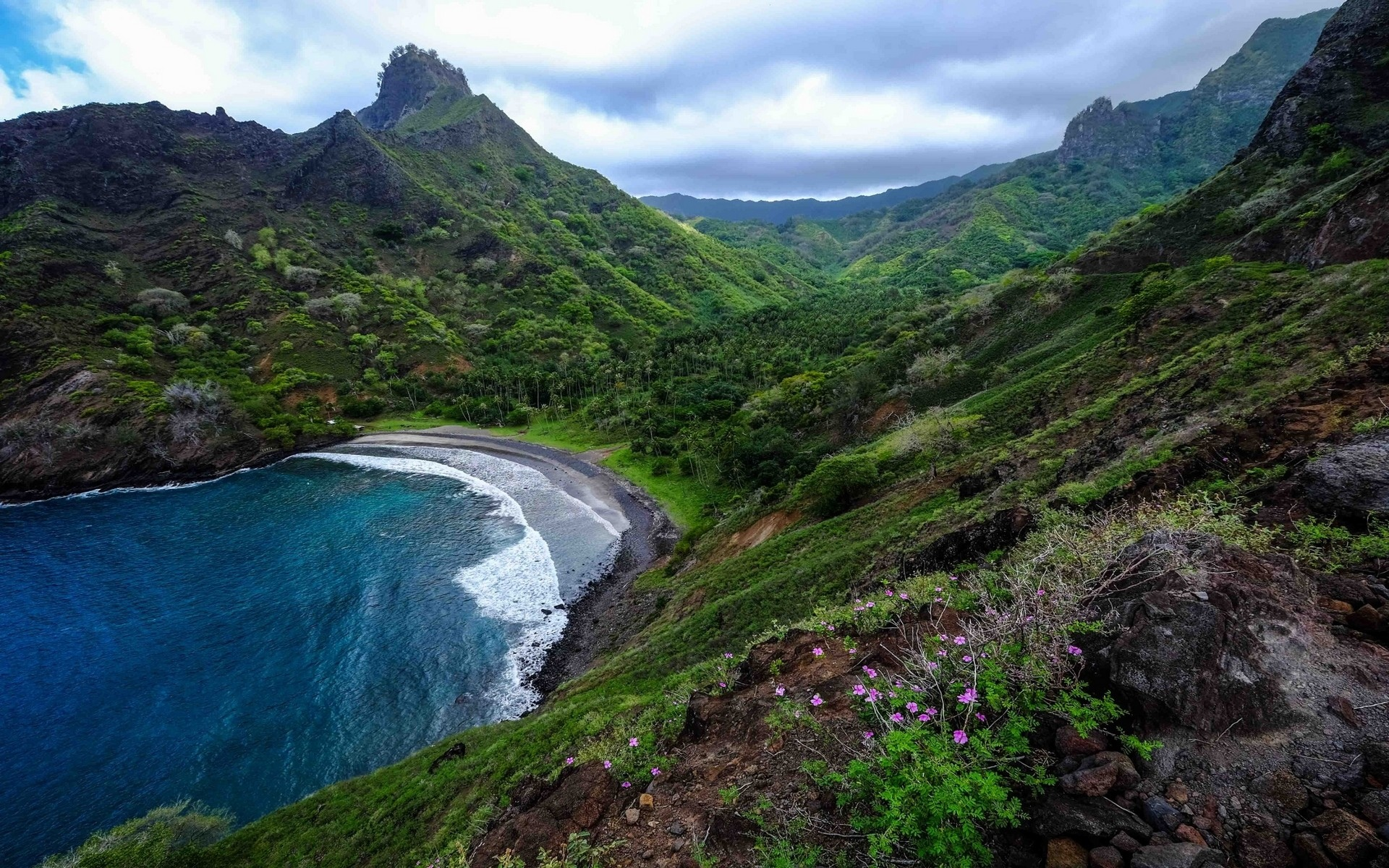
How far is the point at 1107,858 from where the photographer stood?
12.7ft

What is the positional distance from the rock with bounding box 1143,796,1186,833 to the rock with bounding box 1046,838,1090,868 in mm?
542

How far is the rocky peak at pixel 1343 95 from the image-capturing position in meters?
37.8

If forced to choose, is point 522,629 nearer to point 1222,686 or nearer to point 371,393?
point 1222,686

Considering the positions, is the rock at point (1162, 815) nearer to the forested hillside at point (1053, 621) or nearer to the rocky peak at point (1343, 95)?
the forested hillside at point (1053, 621)

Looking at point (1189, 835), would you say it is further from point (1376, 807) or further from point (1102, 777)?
point (1376, 807)

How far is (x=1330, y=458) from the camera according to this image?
23.8 feet

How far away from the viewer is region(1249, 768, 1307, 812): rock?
12.4 feet

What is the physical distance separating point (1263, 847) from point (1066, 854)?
1.21 metres

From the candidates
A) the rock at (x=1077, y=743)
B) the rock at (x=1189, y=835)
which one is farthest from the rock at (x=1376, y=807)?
the rock at (x=1077, y=743)

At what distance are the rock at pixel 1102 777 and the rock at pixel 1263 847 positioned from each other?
2.25 feet

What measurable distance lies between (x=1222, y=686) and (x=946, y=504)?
14.3 meters

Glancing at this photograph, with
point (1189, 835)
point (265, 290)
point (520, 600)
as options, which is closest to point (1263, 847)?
point (1189, 835)

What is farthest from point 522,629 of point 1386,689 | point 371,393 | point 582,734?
point 371,393

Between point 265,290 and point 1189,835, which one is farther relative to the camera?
point 265,290
